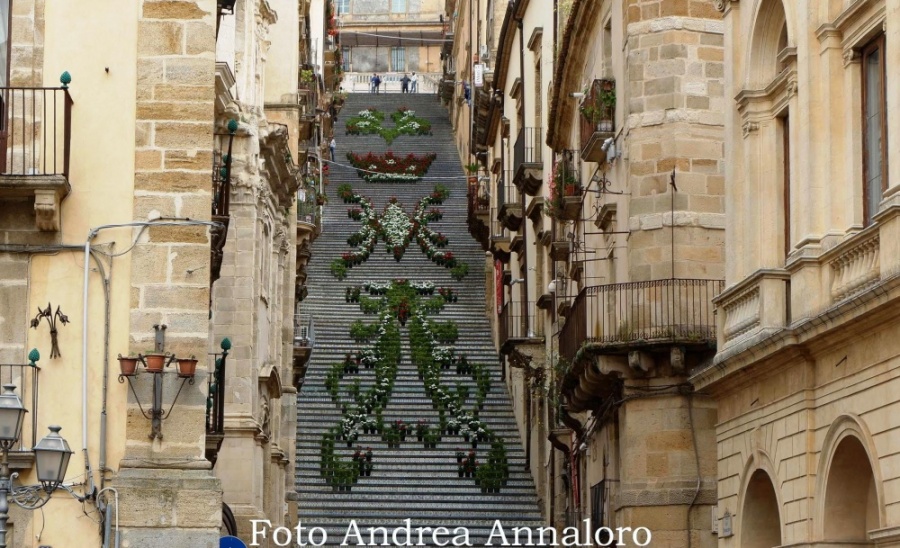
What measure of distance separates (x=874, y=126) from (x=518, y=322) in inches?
1032

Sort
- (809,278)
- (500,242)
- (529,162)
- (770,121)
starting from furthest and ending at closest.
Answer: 1. (500,242)
2. (529,162)
3. (770,121)
4. (809,278)

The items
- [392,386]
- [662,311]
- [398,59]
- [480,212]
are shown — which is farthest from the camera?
[398,59]

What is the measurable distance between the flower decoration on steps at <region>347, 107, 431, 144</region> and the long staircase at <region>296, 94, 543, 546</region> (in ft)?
30.6

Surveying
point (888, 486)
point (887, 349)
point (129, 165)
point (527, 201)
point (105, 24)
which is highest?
point (527, 201)

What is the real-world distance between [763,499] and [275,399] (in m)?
17.3

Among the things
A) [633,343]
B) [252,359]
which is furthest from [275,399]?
[633,343]

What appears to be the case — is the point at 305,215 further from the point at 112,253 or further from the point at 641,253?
the point at 112,253

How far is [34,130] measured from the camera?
18531mm

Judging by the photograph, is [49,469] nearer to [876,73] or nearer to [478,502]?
[876,73]

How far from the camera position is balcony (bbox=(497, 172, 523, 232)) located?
45906mm

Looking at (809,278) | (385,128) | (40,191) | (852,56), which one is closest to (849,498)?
(809,278)

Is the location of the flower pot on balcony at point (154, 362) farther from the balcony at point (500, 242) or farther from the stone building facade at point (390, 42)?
the stone building facade at point (390, 42)

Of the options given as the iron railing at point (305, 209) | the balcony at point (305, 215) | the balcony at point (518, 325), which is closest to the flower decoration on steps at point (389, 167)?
the balcony at point (305, 215)

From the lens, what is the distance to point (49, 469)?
14.7m
